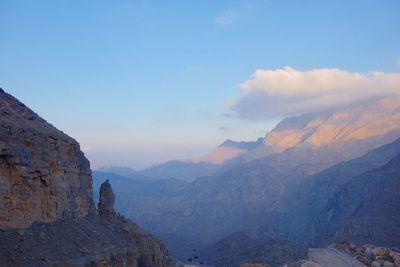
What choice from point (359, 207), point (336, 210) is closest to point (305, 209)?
point (336, 210)

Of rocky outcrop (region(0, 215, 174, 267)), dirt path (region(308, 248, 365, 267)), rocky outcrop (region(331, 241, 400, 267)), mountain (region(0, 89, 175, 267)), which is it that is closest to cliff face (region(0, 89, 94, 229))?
mountain (region(0, 89, 175, 267))

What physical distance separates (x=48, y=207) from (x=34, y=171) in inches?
152

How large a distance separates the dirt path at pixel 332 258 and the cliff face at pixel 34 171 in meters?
27.9

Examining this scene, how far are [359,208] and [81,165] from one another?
86435mm

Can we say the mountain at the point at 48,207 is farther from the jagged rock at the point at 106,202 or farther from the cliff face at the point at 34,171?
the jagged rock at the point at 106,202

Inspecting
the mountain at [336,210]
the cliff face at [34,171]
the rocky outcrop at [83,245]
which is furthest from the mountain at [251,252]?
the cliff face at [34,171]

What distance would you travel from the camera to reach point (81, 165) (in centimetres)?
6009

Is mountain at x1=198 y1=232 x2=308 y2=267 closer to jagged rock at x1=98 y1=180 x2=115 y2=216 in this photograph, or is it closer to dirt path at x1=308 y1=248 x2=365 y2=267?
dirt path at x1=308 y1=248 x2=365 y2=267

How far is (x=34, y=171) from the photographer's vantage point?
48.1 meters

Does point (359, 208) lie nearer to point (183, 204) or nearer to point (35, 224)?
point (183, 204)

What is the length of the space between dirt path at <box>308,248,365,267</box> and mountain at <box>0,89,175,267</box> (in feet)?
62.7

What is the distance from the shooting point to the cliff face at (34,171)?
1769 inches

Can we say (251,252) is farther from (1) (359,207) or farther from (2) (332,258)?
(1) (359,207)

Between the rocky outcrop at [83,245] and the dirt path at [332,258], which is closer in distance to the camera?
the rocky outcrop at [83,245]
